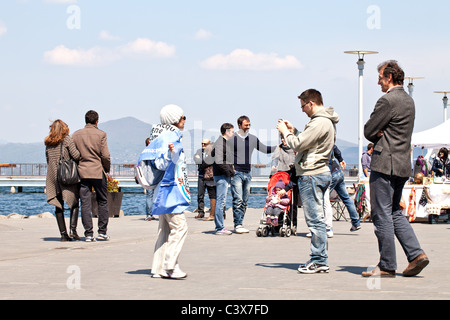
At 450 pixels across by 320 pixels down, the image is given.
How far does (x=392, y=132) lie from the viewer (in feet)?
26.1

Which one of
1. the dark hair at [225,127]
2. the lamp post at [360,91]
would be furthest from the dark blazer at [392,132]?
the lamp post at [360,91]

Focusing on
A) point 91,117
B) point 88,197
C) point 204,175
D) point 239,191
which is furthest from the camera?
point 204,175

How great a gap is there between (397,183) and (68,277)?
3.37 m

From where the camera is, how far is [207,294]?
6914 mm

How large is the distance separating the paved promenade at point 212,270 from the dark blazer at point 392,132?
3.56ft

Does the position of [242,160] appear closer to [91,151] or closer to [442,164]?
[91,151]

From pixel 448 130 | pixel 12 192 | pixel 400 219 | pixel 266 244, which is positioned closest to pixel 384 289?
pixel 400 219

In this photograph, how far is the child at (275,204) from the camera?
13344 mm

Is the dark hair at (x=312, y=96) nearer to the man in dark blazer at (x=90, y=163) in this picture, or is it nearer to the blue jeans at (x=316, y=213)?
the blue jeans at (x=316, y=213)

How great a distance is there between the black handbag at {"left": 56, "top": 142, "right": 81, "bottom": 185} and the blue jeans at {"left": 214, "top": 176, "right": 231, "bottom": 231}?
2760 mm

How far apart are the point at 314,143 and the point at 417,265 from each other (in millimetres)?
1585

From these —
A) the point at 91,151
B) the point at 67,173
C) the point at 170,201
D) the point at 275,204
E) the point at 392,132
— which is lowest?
the point at 275,204

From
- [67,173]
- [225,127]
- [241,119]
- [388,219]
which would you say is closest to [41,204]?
[225,127]
